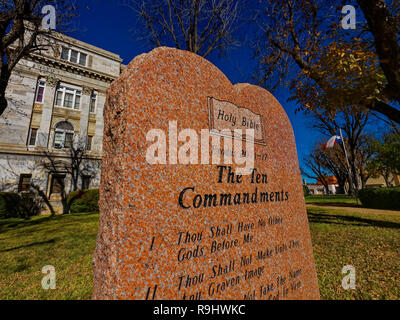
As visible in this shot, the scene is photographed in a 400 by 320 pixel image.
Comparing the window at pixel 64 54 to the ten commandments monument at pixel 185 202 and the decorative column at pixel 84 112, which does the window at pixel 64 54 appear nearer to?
the decorative column at pixel 84 112

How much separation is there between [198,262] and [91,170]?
19.3m

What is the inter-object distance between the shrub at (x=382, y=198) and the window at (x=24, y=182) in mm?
25559

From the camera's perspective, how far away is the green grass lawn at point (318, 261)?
10.4ft

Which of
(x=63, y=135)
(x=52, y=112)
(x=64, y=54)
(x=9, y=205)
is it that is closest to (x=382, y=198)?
(x=9, y=205)

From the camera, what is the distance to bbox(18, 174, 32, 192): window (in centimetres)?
1534

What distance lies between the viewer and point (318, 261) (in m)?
4.22

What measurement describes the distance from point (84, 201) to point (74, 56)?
13943mm

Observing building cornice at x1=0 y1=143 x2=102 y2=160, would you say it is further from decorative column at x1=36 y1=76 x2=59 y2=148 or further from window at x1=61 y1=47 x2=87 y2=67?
window at x1=61 y1=47 x2=87 y2=67

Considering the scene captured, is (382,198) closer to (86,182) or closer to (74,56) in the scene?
(86,182)

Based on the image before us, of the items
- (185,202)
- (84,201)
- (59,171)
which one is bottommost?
(84,201)

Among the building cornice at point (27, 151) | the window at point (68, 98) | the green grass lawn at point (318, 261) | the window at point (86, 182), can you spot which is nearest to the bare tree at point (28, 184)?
the building cornice at point (27, 151)

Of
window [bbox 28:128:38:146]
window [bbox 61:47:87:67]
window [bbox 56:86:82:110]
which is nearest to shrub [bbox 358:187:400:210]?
window [bbox 56:86:82:110]

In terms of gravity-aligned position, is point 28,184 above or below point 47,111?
below
